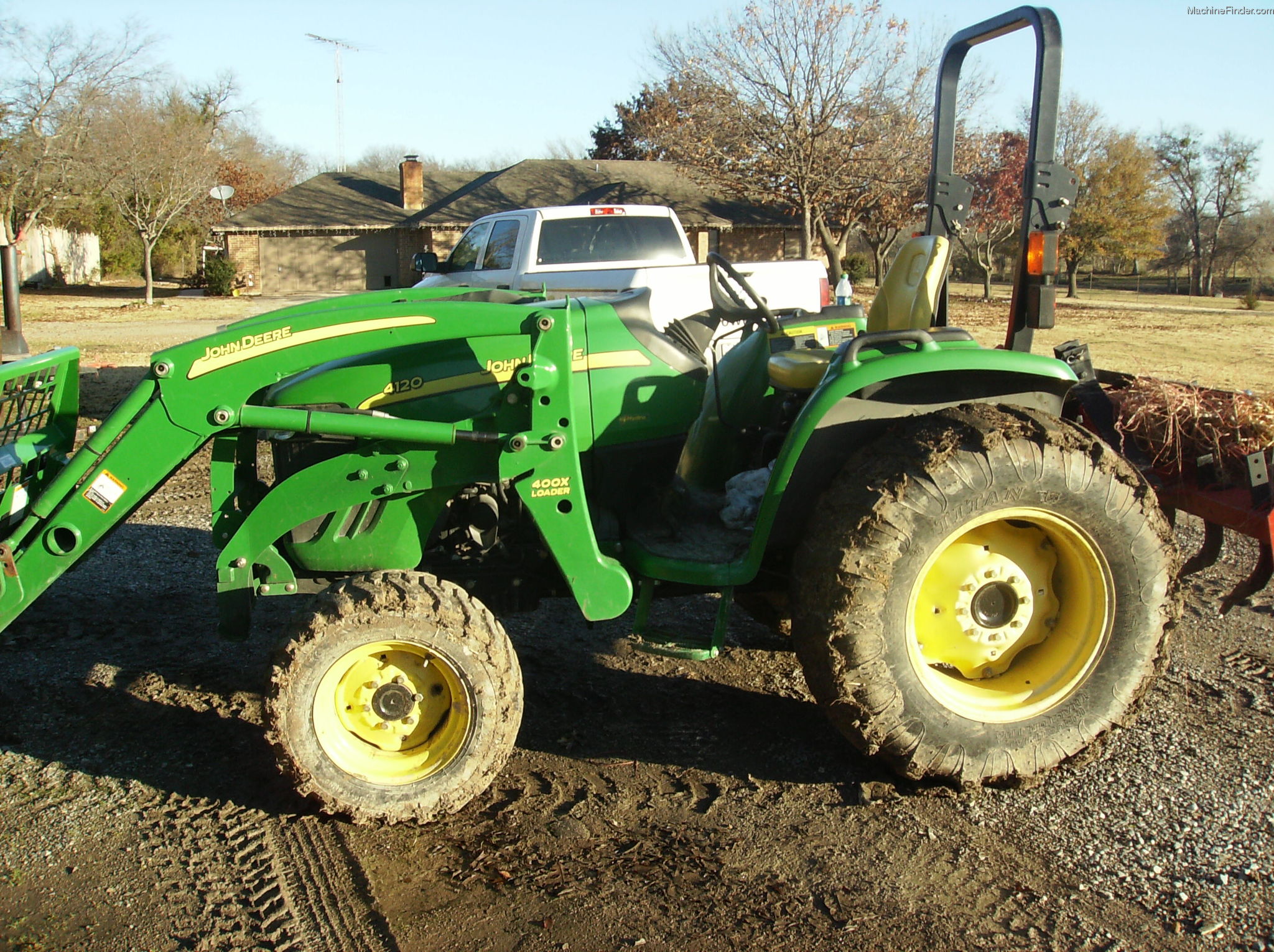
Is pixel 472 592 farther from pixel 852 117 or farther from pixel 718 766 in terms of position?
pixel 852 117

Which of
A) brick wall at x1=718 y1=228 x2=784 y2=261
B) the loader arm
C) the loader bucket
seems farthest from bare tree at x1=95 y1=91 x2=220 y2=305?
the loader arm

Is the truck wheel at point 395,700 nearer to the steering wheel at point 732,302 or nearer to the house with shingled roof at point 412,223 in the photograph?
the steering wheel at point 732,302

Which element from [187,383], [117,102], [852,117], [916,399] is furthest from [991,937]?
[117,102]

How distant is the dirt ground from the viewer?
269cm

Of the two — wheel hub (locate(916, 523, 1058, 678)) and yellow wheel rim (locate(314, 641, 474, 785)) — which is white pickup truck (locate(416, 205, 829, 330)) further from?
yellow wheel rim (locate(314, 641, 474, 785))

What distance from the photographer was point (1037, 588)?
348 cm

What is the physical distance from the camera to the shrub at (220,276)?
1264 inches

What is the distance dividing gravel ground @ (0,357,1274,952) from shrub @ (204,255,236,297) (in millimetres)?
30221

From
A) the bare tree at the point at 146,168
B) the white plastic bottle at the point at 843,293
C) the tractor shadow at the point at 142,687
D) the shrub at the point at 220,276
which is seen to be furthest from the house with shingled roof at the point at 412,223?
the tractor shadow at the point at 142,687

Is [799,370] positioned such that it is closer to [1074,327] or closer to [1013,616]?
[1013,616]

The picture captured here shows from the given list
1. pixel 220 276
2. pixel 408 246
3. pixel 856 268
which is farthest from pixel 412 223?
pixel 856 268

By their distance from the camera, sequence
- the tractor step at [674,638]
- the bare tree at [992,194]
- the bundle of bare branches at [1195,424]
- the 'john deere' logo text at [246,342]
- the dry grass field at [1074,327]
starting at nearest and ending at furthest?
the 'john deere' logo text at [246,342] < the tractor step at [674,638] < the bundle of bare branches at [1195,424] < the dry grass field at [1074,327] < the bare tree at [992,194]

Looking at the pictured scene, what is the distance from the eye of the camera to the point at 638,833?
3127 mm

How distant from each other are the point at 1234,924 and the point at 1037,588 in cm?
113
